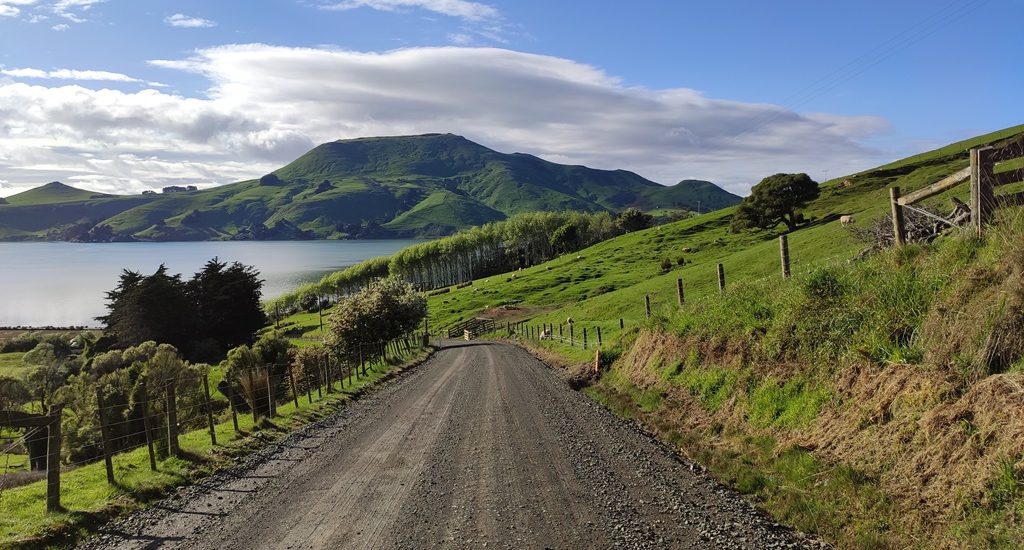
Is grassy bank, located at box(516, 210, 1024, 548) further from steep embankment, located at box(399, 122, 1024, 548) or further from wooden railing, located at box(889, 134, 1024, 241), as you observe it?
wooden railing, located at box(889, 134, 1024, 241)

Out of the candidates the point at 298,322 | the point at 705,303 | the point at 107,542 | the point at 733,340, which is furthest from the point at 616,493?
the point at 298,322

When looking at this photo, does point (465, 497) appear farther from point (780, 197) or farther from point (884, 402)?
point (780, 197)

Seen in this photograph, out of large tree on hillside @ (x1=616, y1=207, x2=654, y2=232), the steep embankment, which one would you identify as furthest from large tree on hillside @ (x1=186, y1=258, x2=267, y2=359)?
large tree on hillside @ (x1=616, y1=207, x2=654, y2=232)

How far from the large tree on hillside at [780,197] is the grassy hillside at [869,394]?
70.4 meters

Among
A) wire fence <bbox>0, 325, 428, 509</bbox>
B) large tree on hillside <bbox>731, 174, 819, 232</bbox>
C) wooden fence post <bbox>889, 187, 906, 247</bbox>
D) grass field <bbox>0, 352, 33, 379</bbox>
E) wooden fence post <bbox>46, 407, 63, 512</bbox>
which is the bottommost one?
grass field <bbox>0, 352, 33, 379</bbox>

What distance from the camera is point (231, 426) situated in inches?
753

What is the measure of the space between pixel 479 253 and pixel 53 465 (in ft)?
550

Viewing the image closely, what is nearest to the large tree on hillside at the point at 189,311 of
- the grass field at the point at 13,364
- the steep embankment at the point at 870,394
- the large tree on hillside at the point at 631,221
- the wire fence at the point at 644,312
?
the grass field at the point at 13,364

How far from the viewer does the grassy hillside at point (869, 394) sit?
718 centimetres

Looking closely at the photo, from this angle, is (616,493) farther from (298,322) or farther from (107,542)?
(298,322)

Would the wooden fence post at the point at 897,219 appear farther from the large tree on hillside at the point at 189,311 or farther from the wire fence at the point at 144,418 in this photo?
the large tree on hillside at the point at 189,311

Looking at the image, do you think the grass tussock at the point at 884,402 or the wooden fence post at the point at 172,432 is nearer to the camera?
the grass tussock at the point at 884,402

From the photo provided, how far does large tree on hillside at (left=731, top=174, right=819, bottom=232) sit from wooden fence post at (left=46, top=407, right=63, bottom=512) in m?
85.8

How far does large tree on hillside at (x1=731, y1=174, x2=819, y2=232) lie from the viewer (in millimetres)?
81188
